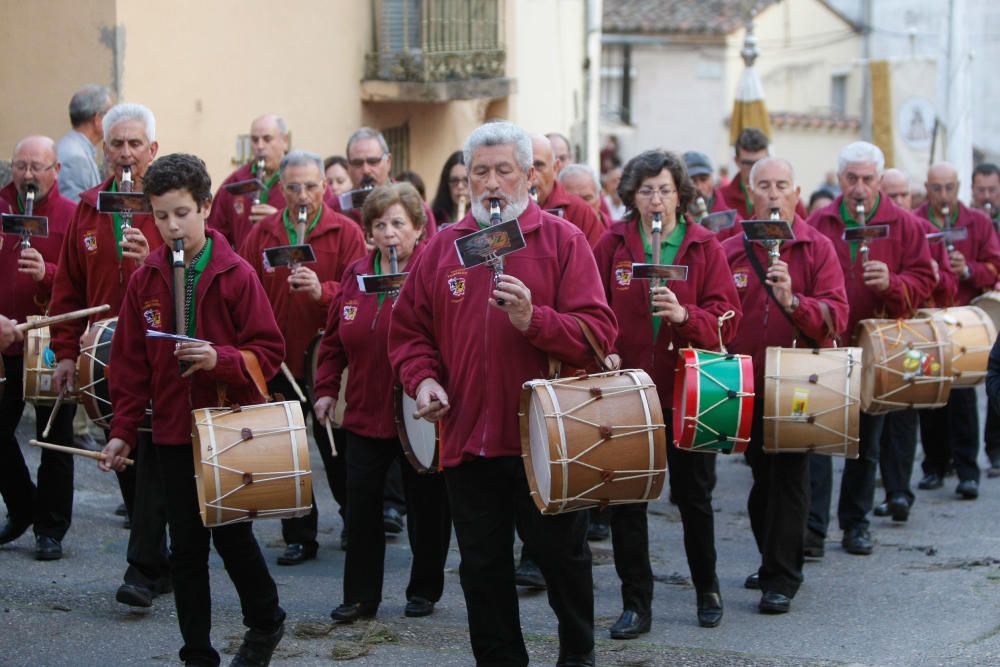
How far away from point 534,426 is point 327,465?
3442 mm

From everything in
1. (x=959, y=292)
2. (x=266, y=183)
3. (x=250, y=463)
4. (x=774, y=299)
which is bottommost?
(x=250, y=463)

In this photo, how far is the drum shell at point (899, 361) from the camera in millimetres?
8695

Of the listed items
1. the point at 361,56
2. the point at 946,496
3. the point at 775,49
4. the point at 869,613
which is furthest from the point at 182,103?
the point at 775,49

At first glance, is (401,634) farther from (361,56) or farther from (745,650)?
(361,56)

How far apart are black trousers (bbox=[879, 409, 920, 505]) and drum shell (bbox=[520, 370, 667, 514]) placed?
4.67m

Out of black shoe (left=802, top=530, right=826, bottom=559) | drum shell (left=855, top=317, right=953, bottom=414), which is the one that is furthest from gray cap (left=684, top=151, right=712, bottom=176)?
black shoe (left=802, top=530, right=826, bottom=559)

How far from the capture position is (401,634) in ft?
23.7

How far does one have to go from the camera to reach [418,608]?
7551mm

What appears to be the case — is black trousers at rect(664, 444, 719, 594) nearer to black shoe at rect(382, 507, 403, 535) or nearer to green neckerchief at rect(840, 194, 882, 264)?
green neckerchief at rect(840, 194, 882, 264)

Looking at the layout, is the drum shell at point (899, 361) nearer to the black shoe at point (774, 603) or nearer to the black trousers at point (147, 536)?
the black shoe at point (774, 603)

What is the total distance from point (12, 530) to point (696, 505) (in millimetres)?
3775

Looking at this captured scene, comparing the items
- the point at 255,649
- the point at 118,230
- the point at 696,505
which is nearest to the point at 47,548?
the point at 118,230

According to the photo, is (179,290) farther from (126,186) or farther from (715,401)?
(715,401)

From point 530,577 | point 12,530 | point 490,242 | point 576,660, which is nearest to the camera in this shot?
point 490,242
